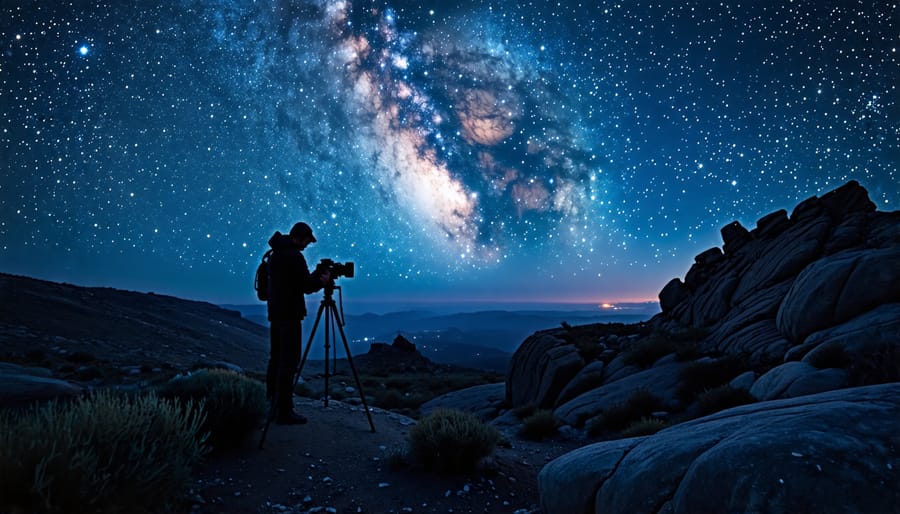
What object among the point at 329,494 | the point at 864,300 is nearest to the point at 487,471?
the point at 329,494

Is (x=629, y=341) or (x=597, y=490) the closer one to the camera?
(x=597, y=490)

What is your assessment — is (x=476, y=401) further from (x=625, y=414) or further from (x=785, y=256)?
(x=785, y=256)

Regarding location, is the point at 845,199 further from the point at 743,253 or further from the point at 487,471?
the point at 487,471

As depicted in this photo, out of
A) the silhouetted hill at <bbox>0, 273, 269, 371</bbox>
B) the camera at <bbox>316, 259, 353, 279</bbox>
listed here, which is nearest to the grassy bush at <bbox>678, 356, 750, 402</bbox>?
the camera at <bbox>316, 259, 353, 279</bbox>

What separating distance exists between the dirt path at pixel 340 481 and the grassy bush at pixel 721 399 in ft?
16.0

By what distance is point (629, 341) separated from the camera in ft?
61.3

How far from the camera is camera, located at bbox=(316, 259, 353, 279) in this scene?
25.2 ft

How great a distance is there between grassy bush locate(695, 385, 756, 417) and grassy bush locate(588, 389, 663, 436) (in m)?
1.40

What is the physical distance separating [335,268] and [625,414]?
8641 mm

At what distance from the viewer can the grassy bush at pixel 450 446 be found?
648cm

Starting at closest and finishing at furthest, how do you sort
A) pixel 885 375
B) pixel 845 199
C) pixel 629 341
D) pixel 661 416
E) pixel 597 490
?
pixel 597 490 → pixel 885 375 → pixel 661 416 → pixel 845 199 → pixel 629 341

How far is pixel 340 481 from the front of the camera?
600 cm

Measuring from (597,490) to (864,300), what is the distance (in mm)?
10449

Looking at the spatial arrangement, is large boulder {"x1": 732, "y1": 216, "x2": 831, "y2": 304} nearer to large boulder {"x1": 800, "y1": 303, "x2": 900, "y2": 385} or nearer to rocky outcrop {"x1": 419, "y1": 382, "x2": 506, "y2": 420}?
large boulder {"x1": 800, "y1": 303, "x2": 900, "y2": 385}
